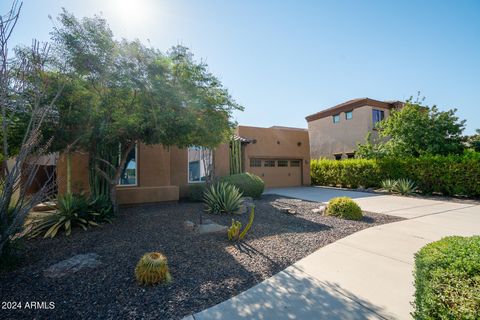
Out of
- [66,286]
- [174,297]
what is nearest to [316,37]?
[174,297]

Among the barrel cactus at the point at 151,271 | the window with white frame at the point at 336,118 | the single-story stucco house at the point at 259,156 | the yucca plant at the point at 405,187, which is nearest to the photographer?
the barrel cactus at the point at 151,271

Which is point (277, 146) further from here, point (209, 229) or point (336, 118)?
point (209, 229)

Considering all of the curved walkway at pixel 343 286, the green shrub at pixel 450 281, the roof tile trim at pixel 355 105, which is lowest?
the curved walkway at pixel 343 286

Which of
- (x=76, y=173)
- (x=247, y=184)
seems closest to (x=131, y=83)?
(x=76, y=173)

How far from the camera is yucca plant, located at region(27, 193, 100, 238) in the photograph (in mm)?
5535

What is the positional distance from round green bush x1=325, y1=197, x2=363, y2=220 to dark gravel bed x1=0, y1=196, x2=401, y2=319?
1.26ft

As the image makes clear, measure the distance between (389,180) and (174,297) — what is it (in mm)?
15225

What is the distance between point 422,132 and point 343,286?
15.2m

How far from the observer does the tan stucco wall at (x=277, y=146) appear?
1688 centimetres

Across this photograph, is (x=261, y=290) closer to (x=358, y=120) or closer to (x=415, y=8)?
(x=415, y=8)

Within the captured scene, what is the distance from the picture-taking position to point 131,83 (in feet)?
18.4

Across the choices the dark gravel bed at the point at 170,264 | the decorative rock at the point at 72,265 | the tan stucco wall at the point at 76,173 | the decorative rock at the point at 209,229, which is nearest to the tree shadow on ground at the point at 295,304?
the dark gravel bed at the point at 170,264

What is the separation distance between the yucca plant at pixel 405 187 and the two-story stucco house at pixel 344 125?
21.7 feet

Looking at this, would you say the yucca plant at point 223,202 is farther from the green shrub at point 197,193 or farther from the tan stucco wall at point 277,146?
the tan stucco wall at point 277,146
